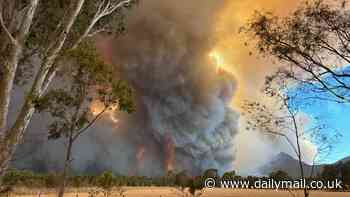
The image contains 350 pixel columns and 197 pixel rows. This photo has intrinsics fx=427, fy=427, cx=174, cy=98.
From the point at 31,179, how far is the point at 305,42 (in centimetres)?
3681

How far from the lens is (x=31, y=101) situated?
36.0 feet

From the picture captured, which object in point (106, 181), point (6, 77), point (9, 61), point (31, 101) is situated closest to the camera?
point (31, 101)

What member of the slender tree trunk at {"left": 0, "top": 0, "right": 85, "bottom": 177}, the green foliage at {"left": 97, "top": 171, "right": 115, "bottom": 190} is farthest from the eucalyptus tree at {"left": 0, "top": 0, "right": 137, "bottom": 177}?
the green foliage at {"left": 97, "top": 171, "right": 115, "bottom": 190}

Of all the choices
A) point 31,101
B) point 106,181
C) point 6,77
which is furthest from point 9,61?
point 106,181

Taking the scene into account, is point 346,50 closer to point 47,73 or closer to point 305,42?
point 305,42

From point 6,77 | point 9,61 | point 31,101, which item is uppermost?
point 9,61

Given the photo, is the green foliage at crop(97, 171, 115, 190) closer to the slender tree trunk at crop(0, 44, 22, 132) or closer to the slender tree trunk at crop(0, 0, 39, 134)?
the slender tree trunk at crop(0, 0, 39, 134)

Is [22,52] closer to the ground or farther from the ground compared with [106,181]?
farther from the ground

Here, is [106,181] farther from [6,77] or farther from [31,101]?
[31,101]

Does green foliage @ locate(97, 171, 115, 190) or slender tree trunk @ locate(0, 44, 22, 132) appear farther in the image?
green foliage @ locate(97, 171, 115, 190)

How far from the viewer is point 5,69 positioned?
11570 millimetres

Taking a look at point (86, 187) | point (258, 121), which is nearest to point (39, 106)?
point (258, 121)

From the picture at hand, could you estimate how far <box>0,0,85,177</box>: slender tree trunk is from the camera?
10.6 metres

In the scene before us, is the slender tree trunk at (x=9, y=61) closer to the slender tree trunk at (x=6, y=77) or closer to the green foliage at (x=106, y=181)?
the slender tree trunk at (x=6, y=77)
